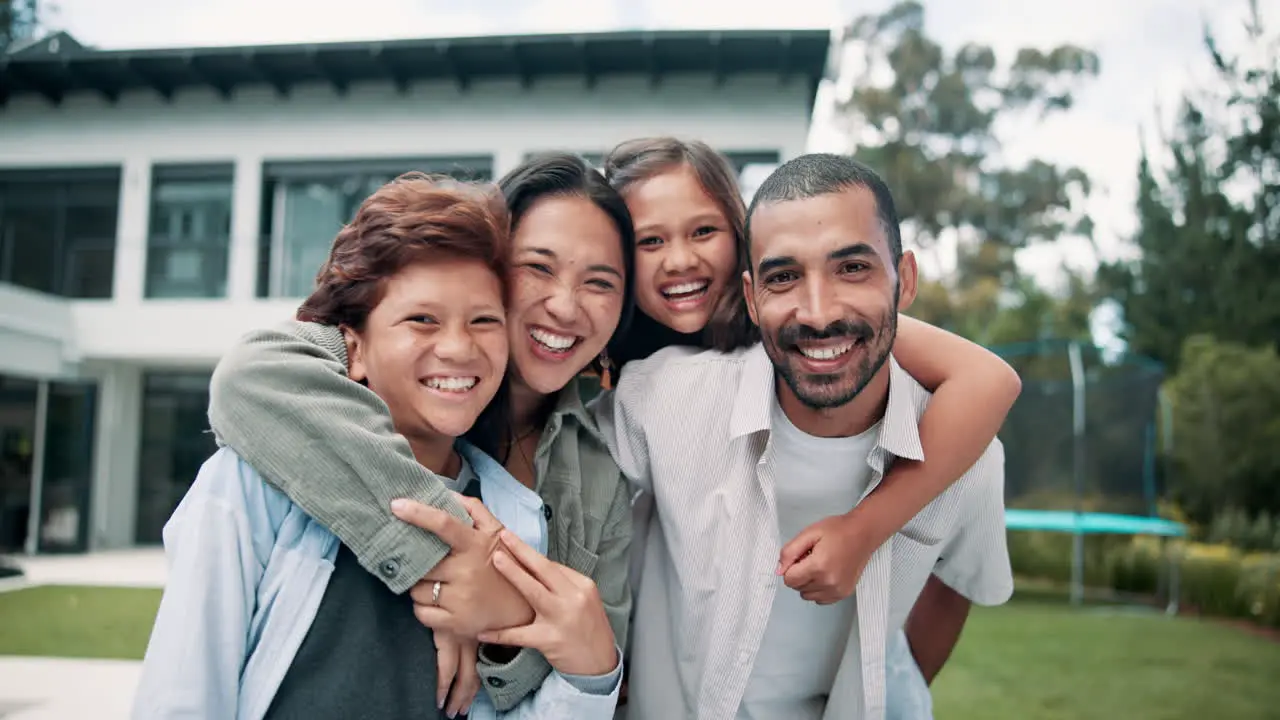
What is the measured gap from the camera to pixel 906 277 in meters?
1.82

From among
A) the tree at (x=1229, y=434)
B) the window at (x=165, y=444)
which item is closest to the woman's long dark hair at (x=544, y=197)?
the tree at (x=1229, y=434)

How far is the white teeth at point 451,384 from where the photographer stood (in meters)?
1.50

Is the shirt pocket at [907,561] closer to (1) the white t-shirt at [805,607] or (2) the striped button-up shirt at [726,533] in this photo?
(2) the striped button-up shirt at [726,533]

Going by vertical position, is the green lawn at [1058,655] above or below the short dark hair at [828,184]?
below

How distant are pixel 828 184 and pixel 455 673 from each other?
109cm

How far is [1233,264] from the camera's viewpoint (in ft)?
47.5

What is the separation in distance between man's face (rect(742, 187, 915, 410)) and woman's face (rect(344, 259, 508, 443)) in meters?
0.56

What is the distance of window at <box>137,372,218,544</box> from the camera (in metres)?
13.4

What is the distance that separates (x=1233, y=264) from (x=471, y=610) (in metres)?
16.5

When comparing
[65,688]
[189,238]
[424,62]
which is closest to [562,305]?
[65,688]

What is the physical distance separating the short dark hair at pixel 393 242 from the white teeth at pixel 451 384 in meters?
0.16

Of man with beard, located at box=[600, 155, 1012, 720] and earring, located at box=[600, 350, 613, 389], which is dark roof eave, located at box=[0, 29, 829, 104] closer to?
earring, located at box=[600, 350, 613, 389]

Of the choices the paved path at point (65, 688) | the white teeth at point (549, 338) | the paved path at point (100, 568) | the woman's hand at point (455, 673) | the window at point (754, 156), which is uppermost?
the window at point (754, 156)

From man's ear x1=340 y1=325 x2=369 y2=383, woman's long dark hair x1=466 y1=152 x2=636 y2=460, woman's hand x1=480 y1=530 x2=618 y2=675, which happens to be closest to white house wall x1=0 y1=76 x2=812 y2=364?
woman's long dark hair x1=466 y1=152 x2=636 y2=460
